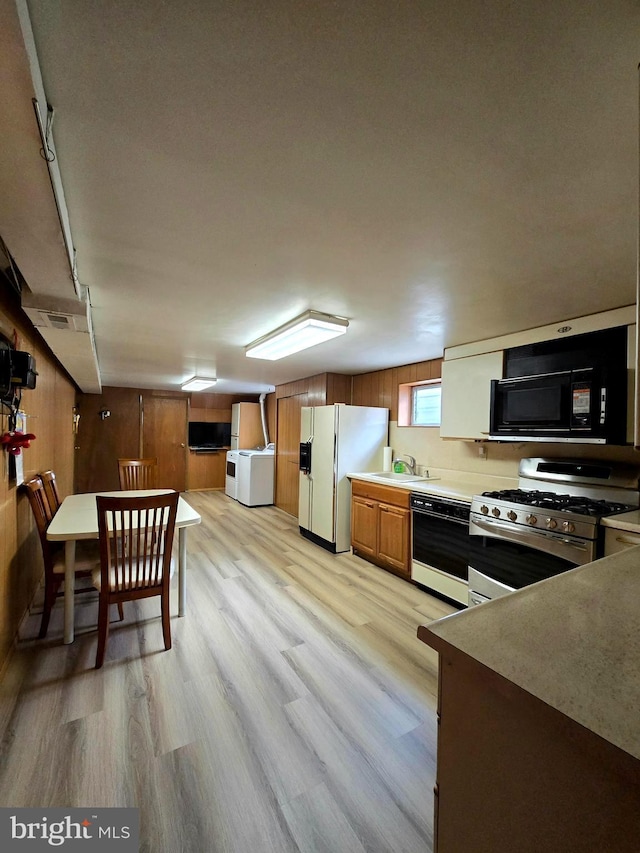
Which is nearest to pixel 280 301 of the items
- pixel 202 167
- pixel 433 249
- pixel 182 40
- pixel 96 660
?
pixel 433 249

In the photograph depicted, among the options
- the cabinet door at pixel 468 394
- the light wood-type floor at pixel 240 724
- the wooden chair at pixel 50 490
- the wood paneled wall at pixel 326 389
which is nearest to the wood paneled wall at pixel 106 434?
the wood paneled wall at pixel 326 389

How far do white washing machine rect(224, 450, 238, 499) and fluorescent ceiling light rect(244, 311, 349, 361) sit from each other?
3811 mm

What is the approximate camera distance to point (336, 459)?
4.13m

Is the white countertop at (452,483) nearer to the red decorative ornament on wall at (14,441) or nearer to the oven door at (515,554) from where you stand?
the oven door at (515,554)

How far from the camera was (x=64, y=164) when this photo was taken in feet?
3.59

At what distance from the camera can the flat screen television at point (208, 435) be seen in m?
7.81

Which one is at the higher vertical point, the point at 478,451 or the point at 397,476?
the point at 478,451

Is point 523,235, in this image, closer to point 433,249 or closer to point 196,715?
point 433,249

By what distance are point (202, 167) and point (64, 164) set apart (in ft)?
1.37

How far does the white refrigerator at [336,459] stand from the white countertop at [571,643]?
3066 millimetres

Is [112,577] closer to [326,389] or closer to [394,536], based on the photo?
[394,536]

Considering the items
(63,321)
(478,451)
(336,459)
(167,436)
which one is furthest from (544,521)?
(167,436)

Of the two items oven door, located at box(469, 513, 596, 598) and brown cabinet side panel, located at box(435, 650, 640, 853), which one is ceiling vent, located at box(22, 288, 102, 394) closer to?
brown cabinet side panel, located at box(435, 650, 640, 853)

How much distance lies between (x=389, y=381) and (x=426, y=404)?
0.62 meters
